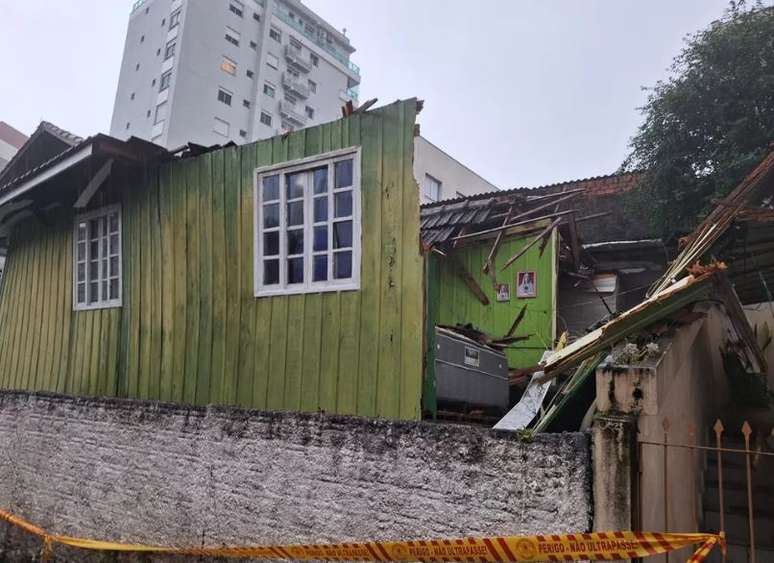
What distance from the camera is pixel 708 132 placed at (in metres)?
10.6

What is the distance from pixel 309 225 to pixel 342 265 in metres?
0.53

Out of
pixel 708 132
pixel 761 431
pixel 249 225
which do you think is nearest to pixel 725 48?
Answer: pixel 708 132

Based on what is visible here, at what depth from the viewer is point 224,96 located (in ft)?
145

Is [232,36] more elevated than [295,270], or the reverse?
[232,36]

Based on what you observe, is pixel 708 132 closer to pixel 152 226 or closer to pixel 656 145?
pixel 656 145

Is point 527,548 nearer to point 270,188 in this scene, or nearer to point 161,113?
point 270,188

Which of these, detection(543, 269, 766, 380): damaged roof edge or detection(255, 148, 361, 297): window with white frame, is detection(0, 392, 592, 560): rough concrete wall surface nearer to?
detection(543, 269, 766, 380): damaged roof edge

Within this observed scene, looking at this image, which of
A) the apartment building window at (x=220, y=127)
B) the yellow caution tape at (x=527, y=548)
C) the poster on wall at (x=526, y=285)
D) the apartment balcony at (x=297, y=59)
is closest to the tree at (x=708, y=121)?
the poster on wall at (x=526, y=285)

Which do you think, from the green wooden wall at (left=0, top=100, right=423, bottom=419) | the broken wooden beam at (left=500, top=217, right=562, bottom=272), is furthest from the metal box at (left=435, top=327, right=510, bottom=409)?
the broken wooden beam at (left=500, top=217, right=562, bottom=272)

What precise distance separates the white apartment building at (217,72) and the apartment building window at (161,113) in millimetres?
74

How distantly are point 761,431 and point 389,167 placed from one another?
20.0 ft

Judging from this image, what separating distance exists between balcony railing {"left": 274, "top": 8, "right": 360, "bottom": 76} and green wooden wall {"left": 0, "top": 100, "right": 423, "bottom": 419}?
48480mm

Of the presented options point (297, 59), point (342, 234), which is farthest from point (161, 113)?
point (342, 234)

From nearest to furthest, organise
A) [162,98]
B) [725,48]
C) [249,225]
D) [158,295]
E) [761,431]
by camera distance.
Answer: [249,225], [158,295], [761,431], [725,48], [162,98]
